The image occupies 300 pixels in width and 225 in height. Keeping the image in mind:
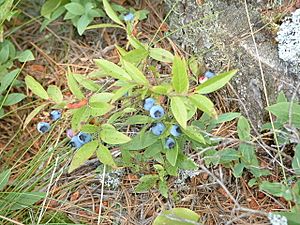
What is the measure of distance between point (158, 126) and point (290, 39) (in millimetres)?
483

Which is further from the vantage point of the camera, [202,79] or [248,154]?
[202,79]

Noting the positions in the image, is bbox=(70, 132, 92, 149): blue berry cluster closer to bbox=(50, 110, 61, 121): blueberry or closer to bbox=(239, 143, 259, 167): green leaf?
bbox=(50, 110, 61, 121): blueberry

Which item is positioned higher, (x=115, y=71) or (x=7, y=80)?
(x=115, y=71)

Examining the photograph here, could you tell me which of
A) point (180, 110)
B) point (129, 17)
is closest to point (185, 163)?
point (180, 110)

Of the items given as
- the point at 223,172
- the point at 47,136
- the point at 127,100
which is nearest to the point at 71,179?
the point at 47,136

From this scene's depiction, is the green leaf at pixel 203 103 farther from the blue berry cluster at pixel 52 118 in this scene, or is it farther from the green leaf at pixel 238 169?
the blue berry cluster at pixel 52 118

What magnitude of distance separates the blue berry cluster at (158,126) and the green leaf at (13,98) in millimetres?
590

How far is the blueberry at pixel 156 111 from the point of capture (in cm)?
154

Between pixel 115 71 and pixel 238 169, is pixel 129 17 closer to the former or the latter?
pixel 115 71

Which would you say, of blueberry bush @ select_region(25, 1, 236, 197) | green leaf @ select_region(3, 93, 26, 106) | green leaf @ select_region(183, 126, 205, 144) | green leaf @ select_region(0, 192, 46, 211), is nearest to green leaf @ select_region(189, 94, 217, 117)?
blueberry bush @ select_region(25, 1, 236, 197)

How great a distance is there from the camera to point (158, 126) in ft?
5.22

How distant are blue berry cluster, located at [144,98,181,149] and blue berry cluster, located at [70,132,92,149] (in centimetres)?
19

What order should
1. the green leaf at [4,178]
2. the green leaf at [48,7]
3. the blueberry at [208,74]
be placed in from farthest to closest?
the green leaf at [48,7]
the blueberry at [208,74]
the green leaf at [4,178]

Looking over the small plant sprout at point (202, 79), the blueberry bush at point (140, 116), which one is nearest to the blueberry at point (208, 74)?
the small plant sprout at point (202, 79)
